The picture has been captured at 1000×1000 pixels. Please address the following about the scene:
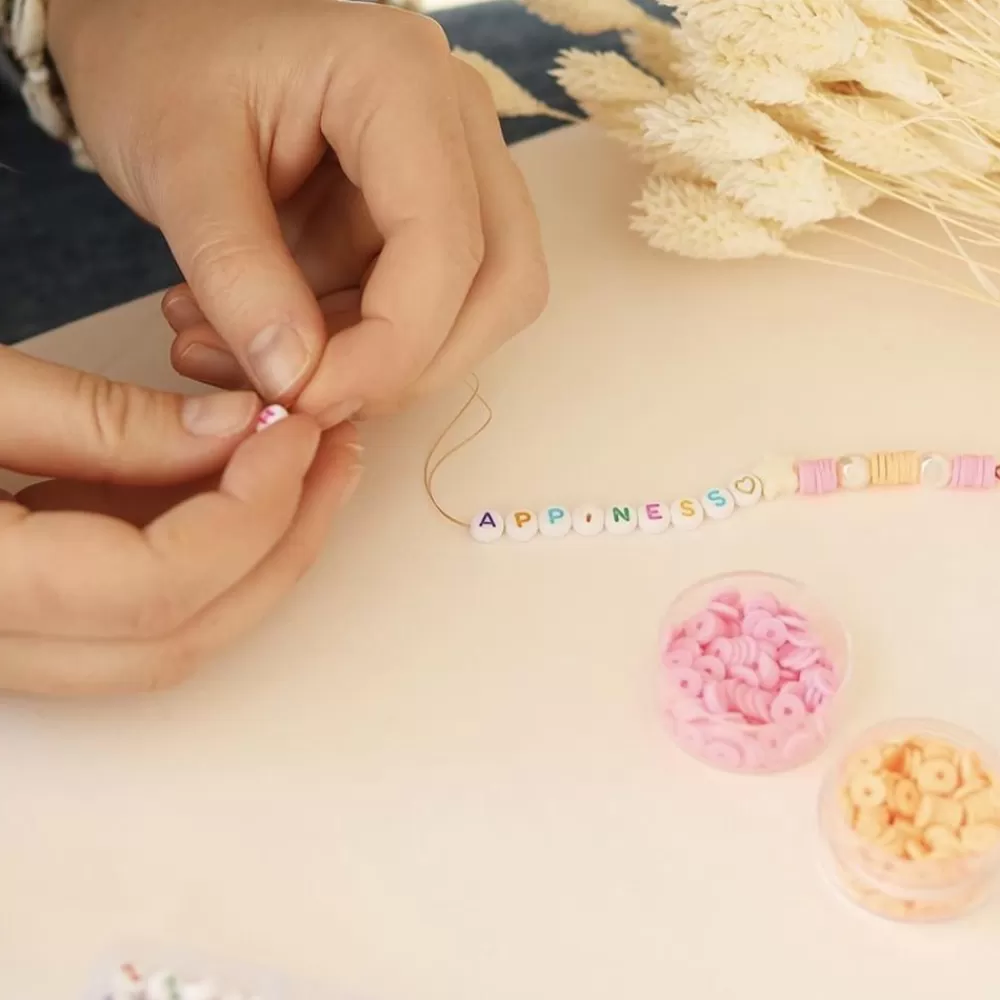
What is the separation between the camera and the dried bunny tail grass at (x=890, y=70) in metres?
0.58

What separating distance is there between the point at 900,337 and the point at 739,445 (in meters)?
0.13

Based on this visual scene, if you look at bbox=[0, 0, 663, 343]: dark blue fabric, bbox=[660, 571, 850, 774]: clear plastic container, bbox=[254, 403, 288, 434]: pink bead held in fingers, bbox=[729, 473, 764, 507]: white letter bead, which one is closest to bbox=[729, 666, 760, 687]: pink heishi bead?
bbox=[660, 571, 850, 774]: clear plastic container

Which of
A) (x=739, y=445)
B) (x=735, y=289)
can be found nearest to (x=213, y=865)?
(x=739, y=445)

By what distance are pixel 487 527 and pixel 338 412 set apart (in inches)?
3.4

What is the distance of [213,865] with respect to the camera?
423mm

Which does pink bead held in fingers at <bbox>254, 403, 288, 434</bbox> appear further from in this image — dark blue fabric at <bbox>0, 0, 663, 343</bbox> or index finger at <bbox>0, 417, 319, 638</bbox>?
dark blue fabric at <bbox>0, 0, 663, 343</bbox>

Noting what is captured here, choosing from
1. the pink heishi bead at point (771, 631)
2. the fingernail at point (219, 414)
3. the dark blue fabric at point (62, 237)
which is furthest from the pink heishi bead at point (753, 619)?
the dark blue fabric at point (62, 237)

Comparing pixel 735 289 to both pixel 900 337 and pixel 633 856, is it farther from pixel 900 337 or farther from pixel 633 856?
pixel 633 856

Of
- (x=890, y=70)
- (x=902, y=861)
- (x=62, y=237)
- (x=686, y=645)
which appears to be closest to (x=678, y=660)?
(x=686, y=645)

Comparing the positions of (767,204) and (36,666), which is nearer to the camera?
(36,666)

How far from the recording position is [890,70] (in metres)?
0.58

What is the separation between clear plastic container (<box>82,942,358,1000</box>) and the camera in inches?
15.2

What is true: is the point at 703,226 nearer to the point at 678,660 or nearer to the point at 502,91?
the point at 502,91

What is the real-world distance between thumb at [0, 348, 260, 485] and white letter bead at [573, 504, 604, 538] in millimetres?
152
